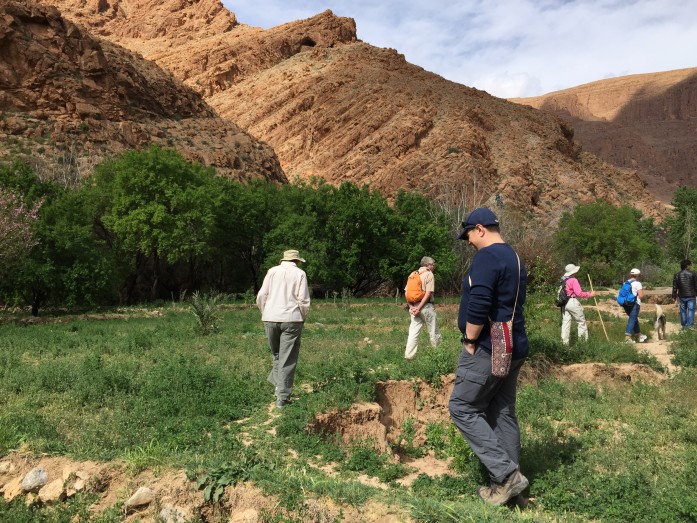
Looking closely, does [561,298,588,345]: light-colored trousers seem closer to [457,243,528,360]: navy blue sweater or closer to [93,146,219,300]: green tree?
[457,243,528,360]: navy blue sweater

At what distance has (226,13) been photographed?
334 ft

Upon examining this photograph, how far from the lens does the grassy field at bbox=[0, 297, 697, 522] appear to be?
414 cm

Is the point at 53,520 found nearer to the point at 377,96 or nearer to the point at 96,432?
the point at 96,432

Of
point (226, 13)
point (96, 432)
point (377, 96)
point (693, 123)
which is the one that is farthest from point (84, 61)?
point (693, 123)

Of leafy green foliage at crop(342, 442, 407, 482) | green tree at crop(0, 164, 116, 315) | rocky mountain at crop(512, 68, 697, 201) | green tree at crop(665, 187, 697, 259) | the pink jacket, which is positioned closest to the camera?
leafy green foliage at crop(342, 442, 407, 482)

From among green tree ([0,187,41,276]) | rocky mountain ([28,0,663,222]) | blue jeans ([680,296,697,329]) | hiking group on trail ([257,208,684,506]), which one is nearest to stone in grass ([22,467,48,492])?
hiking group on trail ([257,208,684,506])

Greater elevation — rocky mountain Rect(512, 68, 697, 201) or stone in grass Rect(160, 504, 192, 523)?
rocky mountain Rect(512, 68, 697, 201)

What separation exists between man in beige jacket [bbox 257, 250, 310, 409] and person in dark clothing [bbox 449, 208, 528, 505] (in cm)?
271

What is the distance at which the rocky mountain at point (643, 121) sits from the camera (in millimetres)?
126312

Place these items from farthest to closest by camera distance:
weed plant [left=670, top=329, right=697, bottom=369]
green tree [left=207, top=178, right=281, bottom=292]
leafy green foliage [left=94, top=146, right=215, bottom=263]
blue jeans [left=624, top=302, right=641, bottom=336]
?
green tree [left=207, top=178, right=281, bottom=292] < leafy green foliage [left=94, top=146, right=215, bottom=263] < blue jeans [left=624, top=302, right=641, bottom=336] < weed plant [left=670, top=329, right=697, bottom=369]

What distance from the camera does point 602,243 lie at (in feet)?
135

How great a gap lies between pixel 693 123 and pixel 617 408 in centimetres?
16827

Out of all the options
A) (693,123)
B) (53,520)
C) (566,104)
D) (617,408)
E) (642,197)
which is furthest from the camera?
(566,104)

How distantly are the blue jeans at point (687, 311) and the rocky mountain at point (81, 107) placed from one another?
3272 centimetres
